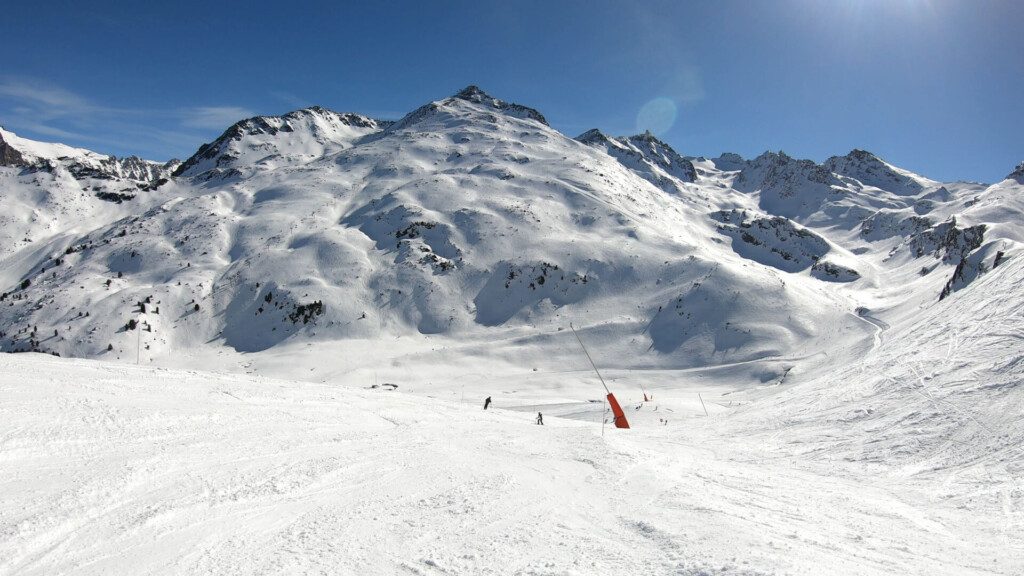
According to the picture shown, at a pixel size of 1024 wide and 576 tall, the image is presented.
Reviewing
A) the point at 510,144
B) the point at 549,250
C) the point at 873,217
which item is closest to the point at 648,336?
the point at 549,250

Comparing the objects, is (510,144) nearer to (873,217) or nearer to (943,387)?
(873,217)

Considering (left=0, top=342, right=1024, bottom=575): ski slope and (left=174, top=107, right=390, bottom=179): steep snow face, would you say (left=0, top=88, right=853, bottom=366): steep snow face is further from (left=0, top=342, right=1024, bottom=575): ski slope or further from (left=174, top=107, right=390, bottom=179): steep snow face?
(left=0, top=342, right=1024, bottom=575): ski slope

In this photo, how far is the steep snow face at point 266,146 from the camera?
523ft

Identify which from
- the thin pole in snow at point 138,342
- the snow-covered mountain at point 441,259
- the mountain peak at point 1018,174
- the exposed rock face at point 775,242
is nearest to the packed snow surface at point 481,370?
the thin pole in snow at point 138,342

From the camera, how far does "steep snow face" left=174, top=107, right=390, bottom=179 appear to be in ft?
523

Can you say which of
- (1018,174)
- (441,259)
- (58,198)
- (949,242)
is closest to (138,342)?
(441,259)

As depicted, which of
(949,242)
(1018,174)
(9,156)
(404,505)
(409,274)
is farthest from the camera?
(9,156)

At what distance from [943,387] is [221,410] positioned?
21029mm

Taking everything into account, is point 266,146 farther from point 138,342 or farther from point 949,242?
point 949,242

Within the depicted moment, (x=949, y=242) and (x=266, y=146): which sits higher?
(x=266, y=146)

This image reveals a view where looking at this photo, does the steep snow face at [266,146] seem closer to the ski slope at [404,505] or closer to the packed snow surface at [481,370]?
the packed snow surface at [481,370]

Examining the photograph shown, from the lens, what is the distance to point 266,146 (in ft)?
570

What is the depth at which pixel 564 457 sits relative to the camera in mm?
11625

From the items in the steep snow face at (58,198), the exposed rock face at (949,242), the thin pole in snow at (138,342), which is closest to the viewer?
the thin pole in snow at (138,342)
